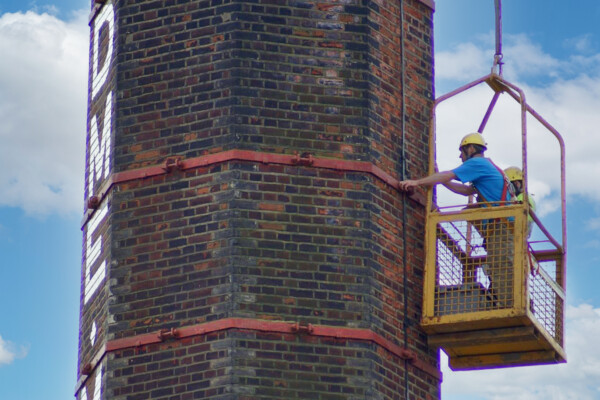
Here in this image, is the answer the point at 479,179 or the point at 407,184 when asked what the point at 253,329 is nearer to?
the point at 407,184

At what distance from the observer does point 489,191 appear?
853 inches

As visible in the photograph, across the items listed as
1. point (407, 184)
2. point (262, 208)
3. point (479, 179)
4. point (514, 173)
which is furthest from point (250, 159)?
point (514, 173)

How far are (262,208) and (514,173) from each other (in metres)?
3.65

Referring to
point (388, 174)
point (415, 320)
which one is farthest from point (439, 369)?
point (388, 174)

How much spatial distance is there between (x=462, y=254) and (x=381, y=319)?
1.34 meters

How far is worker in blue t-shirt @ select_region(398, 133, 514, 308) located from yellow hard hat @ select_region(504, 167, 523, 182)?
968 millimetres

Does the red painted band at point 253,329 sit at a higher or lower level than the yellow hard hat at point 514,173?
lower

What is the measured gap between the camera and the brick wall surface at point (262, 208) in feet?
66.5

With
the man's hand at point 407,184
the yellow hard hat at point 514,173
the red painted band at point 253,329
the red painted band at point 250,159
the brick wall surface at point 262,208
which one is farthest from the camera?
the yellow hard hat at point 514,173

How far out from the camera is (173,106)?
21.5 metres

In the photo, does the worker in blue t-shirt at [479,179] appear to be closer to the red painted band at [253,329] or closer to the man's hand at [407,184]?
the man's hand at [407,184]

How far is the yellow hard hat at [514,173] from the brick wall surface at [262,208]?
1192 mm

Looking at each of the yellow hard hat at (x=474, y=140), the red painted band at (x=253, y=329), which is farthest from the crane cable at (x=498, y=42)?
the red painted band at (x=253, y=329)

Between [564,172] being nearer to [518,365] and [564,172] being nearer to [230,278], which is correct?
[518,365]
